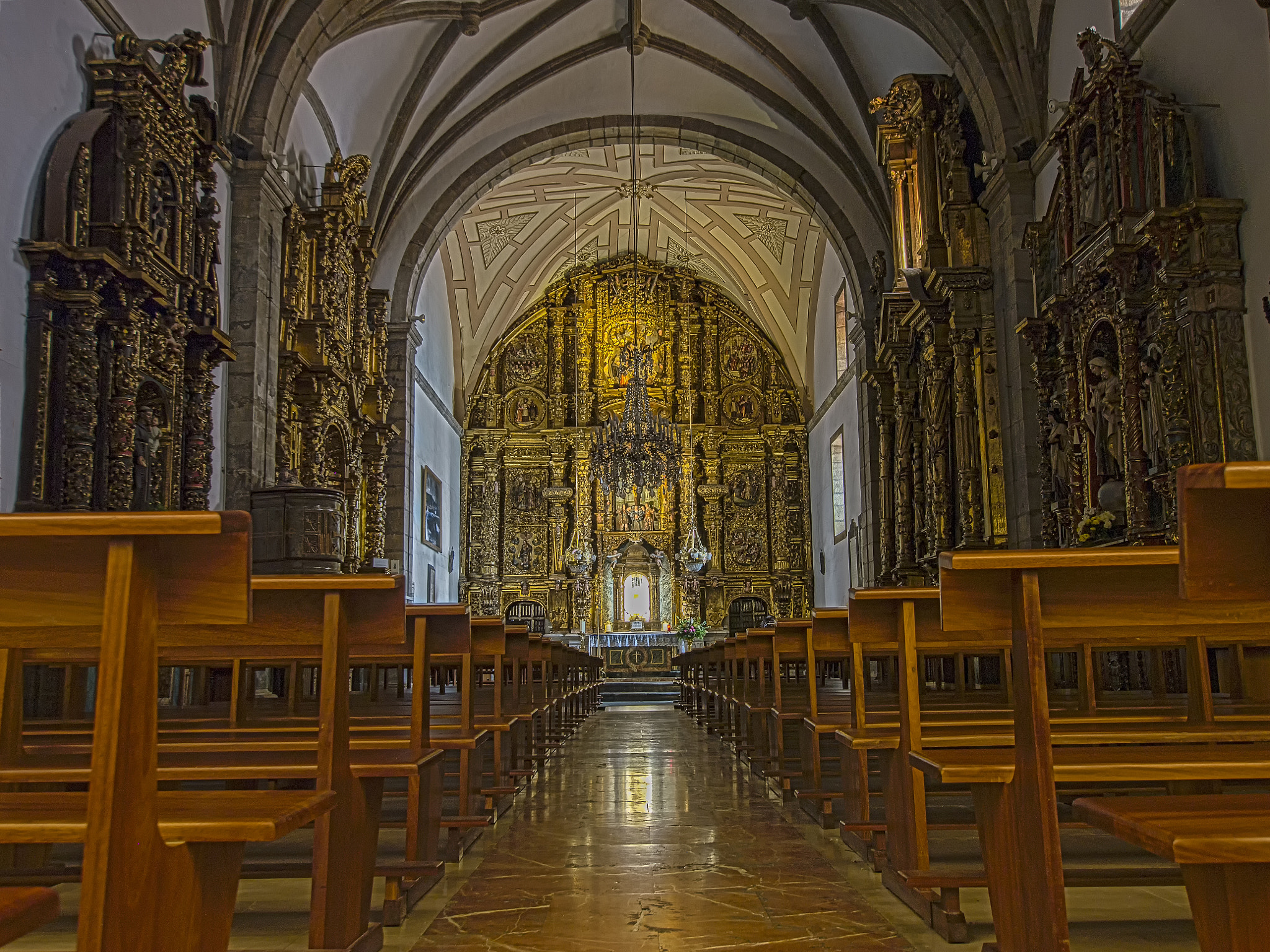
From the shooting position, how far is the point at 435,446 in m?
22.5

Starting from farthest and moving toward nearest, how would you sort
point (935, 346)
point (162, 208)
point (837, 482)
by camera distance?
point (837, 482) → point (935, 346) → point (162, 208)

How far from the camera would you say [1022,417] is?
1080 centimetres

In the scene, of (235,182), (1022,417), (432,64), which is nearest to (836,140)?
(432,64)

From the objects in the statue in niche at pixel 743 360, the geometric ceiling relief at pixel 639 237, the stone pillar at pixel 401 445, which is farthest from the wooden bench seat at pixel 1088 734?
the statue in niche at pixel 743 360

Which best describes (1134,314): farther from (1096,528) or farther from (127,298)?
(127,298)

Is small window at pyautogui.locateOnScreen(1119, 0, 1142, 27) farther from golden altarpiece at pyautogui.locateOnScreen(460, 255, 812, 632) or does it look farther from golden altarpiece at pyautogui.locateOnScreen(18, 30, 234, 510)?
golden altarpiece at pyautogui.locateOnScreen(460, 255, 812, 632)

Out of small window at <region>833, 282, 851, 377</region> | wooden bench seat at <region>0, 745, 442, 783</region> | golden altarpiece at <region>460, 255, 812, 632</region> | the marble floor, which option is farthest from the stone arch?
wooden bench seat at <region>0, 745, 442, 783</region>

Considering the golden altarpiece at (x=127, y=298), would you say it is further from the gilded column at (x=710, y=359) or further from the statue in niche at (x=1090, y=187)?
the gilded column at (x=710, y=359)

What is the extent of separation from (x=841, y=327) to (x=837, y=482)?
10.5 ft

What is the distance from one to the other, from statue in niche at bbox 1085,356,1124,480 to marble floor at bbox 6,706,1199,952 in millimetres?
4585

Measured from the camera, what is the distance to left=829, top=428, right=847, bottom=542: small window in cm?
2275

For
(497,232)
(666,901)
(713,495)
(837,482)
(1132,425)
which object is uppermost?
(497,232)

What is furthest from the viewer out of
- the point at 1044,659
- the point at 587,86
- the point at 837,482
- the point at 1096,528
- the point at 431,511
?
the point at 837,482

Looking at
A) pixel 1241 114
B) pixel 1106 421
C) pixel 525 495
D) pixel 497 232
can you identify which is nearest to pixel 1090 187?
pixel 1241 114
